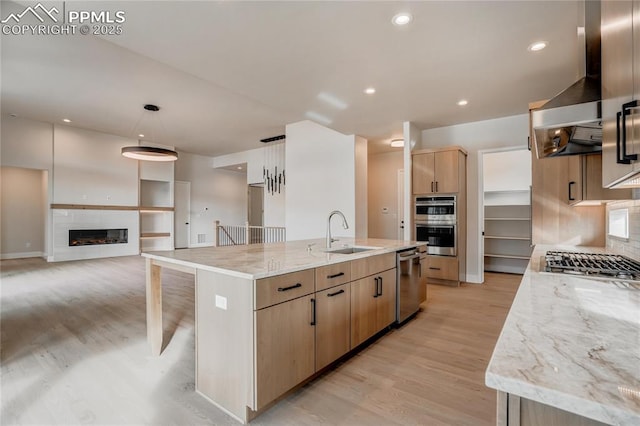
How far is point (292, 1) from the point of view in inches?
90.0

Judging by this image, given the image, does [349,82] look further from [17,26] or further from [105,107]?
[105,107]


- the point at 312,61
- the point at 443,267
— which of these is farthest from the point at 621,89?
the point at 443,267

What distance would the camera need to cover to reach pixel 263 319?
169 centimetres

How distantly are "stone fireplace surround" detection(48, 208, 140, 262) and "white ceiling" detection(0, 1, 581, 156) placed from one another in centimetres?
265

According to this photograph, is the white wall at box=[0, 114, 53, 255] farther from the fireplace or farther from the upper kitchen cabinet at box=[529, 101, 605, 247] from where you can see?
the upper kitchen cabinet at box=[529, 101, 605, 247]

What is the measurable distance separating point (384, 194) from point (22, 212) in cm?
954

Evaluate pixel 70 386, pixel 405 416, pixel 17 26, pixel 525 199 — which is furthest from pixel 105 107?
pixel 525 199

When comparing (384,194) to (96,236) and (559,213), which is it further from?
(96,236)

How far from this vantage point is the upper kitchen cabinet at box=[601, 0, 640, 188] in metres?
0.78

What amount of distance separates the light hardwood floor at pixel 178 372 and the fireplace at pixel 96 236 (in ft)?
13.7

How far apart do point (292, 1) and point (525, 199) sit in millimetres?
5886

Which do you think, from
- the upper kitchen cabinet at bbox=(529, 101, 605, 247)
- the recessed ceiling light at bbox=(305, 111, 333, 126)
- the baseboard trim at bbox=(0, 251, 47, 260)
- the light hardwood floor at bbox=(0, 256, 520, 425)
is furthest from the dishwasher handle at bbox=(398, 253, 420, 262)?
the baseboard trim at bbox=(0, 251, 47, 260)

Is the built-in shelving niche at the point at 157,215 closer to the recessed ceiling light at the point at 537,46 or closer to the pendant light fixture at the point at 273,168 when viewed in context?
the pendant light fixture at the point at 273,168


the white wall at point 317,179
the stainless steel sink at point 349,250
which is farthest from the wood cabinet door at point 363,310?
the white wall at point 317,179
